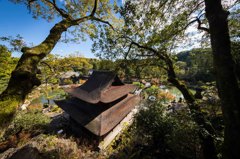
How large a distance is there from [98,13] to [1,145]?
860 cm

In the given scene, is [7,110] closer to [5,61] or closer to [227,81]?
[227,81]

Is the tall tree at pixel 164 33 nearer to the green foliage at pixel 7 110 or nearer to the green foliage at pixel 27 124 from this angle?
the green foliage at pixel 7 110

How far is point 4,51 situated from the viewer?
6457mm

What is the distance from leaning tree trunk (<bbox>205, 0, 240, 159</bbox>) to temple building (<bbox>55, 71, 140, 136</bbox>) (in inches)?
198

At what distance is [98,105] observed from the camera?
7.48 m

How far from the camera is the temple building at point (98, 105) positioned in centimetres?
648

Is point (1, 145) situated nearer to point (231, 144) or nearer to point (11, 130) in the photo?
point (11, 130)

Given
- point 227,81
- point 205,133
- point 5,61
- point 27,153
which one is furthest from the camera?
point 5,61

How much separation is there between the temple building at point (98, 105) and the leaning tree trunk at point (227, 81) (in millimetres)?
5018

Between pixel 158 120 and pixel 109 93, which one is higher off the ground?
pixel 109 93

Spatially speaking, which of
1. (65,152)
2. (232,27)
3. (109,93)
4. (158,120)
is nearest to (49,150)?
(65,152)

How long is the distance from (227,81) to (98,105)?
6.58 m

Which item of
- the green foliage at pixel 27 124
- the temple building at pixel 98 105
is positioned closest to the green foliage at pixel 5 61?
the green foliage at pixel 27 124

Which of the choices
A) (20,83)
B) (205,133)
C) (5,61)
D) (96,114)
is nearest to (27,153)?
(96,114)
